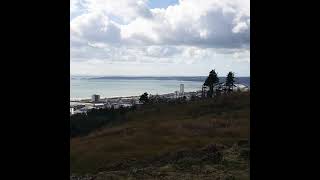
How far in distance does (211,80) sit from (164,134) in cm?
2766

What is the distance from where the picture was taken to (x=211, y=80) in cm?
8331

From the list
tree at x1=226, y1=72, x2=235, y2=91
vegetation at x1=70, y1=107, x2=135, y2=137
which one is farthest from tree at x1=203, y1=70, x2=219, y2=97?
vegetation at x1=70, y1=107, x2=135, y2=137

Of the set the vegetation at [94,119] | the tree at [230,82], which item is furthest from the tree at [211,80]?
the vegetation at [94,119]

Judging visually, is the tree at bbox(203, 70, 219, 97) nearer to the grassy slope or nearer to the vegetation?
the grassy slope

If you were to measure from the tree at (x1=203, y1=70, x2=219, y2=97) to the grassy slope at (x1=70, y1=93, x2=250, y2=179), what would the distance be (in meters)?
4.39

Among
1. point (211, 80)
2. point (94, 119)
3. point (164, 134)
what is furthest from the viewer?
point (211, 80)

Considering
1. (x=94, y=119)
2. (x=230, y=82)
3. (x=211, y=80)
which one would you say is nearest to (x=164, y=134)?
(x=94, y=119)

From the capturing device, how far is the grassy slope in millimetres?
43375

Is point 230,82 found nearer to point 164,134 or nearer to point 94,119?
point 94,119

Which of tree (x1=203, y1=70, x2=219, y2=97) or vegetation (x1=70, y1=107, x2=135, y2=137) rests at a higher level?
tree (x1=203, y1=70, x2=219, y2=97)

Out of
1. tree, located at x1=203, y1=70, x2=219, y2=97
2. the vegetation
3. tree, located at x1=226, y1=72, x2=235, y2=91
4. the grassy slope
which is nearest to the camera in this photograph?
the grassy slope
